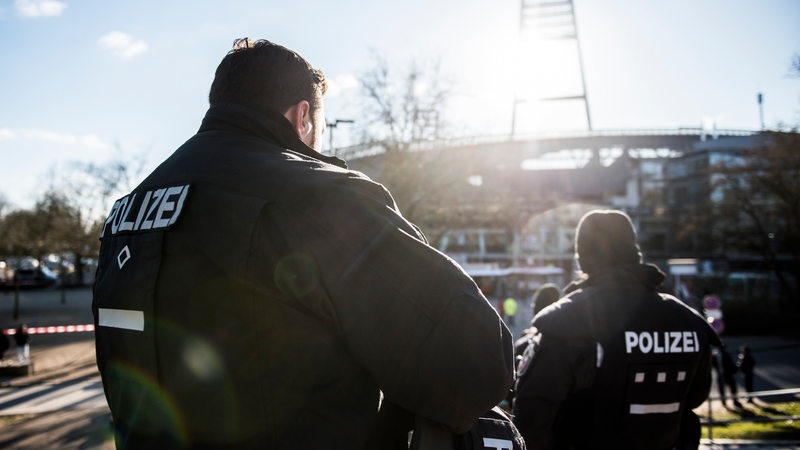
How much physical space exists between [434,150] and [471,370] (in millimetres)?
19508

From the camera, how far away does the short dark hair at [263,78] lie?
57.2 inches

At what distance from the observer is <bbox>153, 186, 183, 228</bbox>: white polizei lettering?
4.25ft

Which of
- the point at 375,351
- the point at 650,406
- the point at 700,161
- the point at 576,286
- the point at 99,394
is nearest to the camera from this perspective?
the point at 375,351

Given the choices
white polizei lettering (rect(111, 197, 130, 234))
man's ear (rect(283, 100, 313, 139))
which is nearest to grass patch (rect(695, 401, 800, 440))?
man's ear (rect(283, 100, 313, 139))

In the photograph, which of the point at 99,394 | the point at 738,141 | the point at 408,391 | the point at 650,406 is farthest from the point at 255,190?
the point at 738,141

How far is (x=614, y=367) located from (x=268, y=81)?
228 cm

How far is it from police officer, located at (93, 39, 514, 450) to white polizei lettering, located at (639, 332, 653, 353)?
77.2 inches

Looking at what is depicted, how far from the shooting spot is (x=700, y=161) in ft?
215

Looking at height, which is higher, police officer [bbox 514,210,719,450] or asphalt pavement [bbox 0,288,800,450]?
police officer [bbox 514,210,719,450]

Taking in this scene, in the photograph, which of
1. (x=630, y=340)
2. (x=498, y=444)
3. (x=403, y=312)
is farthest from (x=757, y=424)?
(x=403, y=312)

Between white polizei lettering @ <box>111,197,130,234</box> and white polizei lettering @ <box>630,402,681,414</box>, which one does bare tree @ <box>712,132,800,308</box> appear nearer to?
white polizei lettering @ <box>630,402,681,414</box>

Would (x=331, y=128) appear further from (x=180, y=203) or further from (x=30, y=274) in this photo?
(x=30, y=274)

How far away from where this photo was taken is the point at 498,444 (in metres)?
1.33

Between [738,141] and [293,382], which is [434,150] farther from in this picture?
[738,141]
